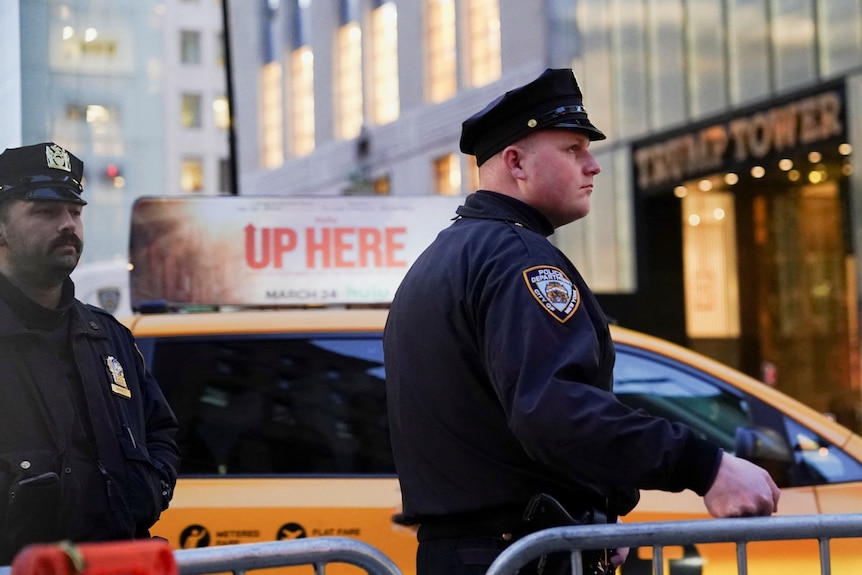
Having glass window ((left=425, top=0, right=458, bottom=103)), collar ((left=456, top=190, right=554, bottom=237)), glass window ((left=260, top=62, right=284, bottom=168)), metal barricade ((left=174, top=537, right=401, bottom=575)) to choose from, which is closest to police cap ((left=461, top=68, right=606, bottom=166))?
collar ((left=456, top=190, right=554, bottom=237))

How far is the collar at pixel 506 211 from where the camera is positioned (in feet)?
8.89

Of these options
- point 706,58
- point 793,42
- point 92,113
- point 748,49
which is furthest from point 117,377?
point 706,58

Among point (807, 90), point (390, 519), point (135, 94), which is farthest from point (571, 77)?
point (807, 90)

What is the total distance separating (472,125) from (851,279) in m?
14.2

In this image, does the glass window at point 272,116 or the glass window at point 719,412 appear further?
the glass window at point 272,116

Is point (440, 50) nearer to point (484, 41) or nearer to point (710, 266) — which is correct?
point (484, 41)

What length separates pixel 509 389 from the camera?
241cm

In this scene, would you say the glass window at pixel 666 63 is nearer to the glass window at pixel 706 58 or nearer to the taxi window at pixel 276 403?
the glass window at pixel 706 58

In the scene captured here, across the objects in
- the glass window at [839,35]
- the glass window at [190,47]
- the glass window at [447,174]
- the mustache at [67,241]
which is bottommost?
the mustache at [67,241]

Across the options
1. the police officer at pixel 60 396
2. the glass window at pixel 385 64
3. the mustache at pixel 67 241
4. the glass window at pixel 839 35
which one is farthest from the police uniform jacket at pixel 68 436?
the glass window at pixel 385 64

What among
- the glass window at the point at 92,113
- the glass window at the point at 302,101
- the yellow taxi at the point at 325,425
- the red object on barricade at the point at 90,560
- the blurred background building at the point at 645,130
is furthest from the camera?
the glass window at the point at 302,101

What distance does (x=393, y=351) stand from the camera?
276 cm

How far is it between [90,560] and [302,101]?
3011 centimetres

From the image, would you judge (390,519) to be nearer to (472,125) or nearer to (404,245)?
(404,245)
